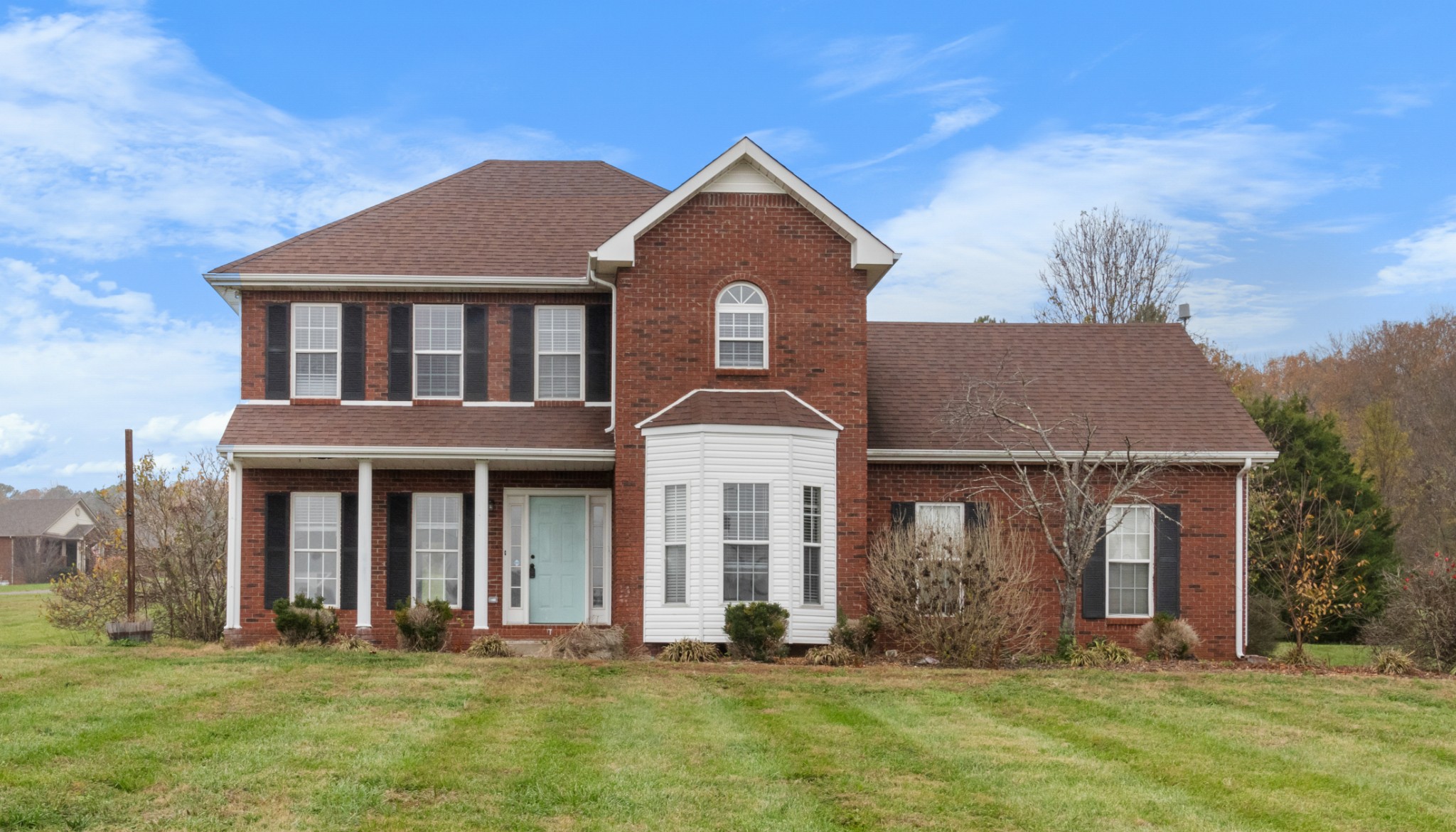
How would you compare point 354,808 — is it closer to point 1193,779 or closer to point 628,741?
point 628,741

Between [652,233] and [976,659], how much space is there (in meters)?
7.41

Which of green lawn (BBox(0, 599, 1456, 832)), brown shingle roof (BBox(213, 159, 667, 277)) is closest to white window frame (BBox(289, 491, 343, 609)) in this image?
brown shingle roof (BBox(213, 159, 667, 277))

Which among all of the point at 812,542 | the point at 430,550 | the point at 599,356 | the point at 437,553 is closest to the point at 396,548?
the point at 430,550

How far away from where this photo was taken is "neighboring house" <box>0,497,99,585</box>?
239ft

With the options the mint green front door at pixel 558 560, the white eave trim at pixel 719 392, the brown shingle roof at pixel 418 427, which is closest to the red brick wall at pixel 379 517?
the mint green front door at pixel 558 560

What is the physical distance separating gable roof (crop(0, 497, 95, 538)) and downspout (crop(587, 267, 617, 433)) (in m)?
64.9

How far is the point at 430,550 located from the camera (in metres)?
20.0

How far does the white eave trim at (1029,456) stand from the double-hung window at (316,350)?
844 centimetres

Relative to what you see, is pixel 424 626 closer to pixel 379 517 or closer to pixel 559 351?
pixel 379 517

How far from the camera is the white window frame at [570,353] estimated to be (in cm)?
2028

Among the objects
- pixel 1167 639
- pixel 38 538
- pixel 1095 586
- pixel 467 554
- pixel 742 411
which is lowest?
pixel 38 538

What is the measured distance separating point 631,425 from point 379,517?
4.52m

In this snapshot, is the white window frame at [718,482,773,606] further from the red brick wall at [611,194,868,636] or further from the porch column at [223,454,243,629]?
the porch column at [223,454,243,629]

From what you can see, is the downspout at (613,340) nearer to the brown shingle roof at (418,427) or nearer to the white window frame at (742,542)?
the brown shingle roof at (418,427)
